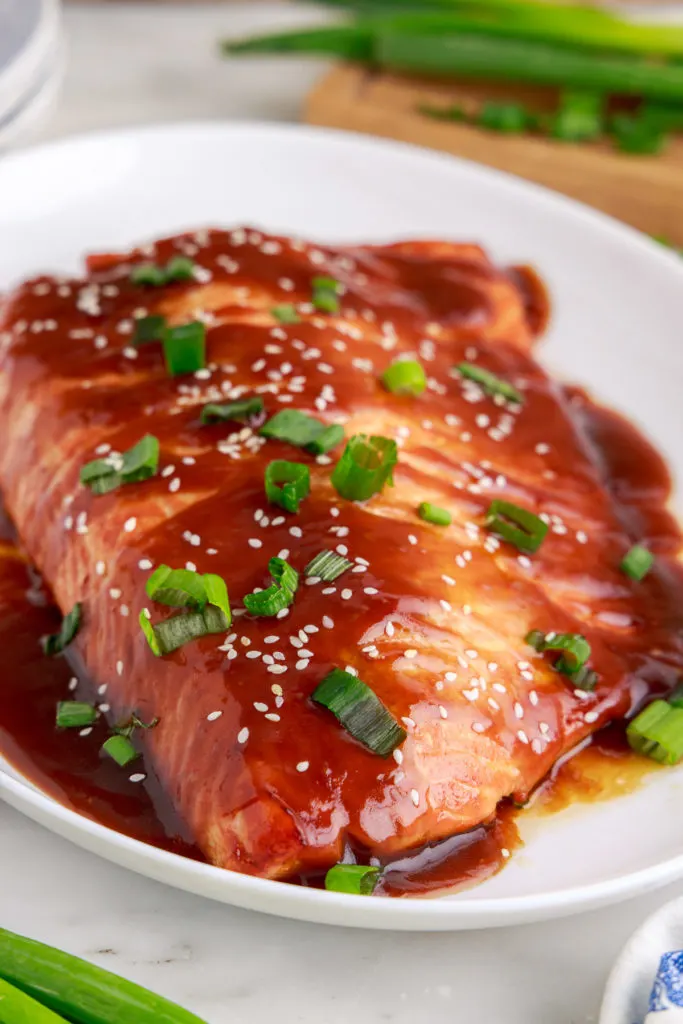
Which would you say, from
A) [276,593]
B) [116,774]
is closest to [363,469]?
[276,593]

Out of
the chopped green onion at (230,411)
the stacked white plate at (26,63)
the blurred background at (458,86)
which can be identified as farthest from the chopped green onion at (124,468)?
the blurred background at (458,86)

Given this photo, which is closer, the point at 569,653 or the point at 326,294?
the point at 569,653

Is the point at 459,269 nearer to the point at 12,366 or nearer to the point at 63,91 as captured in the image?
the point at 12,366

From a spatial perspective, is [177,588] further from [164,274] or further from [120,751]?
[164,274]

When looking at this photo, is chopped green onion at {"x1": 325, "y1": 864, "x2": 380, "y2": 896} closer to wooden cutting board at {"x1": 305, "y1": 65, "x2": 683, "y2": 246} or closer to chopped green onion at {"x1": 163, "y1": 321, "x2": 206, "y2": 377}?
chopped green onion at {"x1": 163, "y1": 321, "x2": 206, "y2": 377}

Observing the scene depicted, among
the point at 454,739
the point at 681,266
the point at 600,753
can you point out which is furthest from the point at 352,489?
the point at 681,266

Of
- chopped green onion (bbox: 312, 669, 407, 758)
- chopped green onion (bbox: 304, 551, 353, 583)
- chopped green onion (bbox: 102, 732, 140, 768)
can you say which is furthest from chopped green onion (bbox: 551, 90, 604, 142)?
chopped green onion (bbox: 102, 732, 140, 768)

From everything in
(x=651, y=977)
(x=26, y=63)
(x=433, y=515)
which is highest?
(x=26, y=63)
